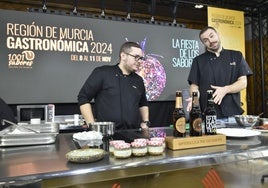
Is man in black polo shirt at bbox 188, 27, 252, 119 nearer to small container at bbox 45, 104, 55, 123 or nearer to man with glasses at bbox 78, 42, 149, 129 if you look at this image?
man with glasses at bbox 78, 42, 149, 129

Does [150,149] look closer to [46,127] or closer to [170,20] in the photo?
[46,127]

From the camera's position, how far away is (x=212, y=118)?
1.26 m

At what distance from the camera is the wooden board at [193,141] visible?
1.14 meters

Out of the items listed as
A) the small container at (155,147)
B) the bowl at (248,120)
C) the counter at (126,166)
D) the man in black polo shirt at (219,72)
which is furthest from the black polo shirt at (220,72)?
the small container at (155,147)

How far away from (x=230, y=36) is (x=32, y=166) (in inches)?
186

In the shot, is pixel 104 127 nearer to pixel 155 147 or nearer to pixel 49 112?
pixel 155 147

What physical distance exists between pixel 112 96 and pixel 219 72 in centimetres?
96

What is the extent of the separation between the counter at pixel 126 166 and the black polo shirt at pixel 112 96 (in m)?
0.86

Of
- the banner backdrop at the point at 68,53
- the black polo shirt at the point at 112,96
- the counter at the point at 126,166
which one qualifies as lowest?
the counter at the point at 126,166

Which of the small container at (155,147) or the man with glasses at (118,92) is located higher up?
the man with glasses at (118,92)

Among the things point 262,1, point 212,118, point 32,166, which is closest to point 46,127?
point 32,166

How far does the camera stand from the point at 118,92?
7.34 feet

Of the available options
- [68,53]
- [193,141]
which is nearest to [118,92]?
[193,141]

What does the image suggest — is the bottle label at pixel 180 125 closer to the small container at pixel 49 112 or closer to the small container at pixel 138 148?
the small container at pixel 138 148
